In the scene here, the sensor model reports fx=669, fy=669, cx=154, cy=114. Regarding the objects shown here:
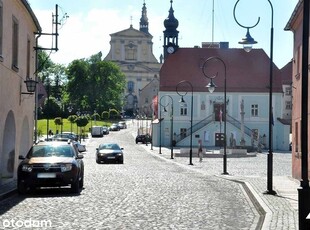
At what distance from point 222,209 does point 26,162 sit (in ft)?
21.7

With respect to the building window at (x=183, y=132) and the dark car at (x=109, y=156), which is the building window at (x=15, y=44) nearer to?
the dark car at (x=109, y=156)

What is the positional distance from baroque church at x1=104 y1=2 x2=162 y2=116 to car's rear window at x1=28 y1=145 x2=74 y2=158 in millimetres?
143897

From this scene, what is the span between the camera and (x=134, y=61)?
6683 inches

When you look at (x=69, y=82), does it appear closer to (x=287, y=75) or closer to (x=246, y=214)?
(x=287, y=75)

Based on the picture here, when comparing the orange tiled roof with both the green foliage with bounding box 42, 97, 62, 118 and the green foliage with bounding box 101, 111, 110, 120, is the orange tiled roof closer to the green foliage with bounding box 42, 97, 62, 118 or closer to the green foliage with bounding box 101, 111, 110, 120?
the green foliage with bounding box 42, 97, 62, 118

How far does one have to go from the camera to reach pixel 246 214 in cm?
1498

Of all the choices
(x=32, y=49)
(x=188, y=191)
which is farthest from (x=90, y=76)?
(x=188, y=191)

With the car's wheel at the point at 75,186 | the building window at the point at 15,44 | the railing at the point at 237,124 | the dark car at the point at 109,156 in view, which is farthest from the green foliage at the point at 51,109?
the car's wheel at the point at 75,186

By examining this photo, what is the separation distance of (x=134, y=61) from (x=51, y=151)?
149568 mm

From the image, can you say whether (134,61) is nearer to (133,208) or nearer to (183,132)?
(183,132)


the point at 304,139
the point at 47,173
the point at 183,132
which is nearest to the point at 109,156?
the point at 47,173

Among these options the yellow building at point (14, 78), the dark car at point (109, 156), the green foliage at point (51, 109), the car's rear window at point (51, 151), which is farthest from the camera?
the green foliage at point (51, 109)

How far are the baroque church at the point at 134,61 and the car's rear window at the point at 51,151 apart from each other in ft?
472

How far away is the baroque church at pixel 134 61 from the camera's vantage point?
551 ft
